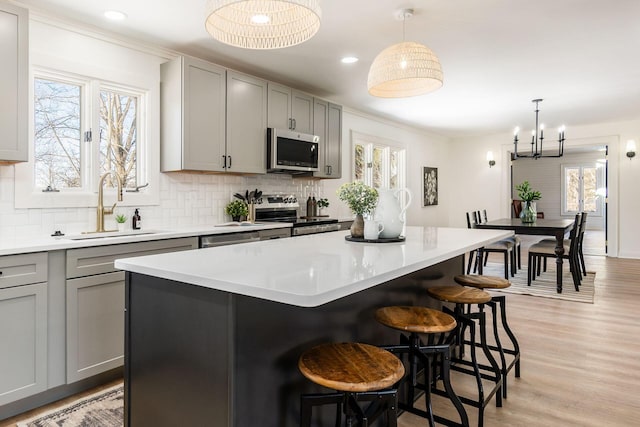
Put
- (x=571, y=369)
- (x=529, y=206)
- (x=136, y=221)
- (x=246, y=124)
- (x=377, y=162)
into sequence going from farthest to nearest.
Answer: (x=377, y=162)
(x=529, y=206)
(x=246, y=124)
(x=136, y=221)
(x=571, y=369)

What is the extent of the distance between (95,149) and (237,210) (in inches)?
54.6

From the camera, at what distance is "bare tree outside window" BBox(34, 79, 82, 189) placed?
2.86 metres

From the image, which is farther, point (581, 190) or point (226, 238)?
point (581, 190)

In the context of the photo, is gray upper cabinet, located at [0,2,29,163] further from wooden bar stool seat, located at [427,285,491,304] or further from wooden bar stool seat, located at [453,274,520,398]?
wooden bar stool seat, located at [453,274,520,398]

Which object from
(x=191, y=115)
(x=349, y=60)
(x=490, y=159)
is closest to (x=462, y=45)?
(x=349, y=60)

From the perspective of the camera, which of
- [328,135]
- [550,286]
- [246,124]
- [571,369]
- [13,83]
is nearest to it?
[13,83]

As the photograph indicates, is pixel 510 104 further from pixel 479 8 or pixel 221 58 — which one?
pixel 221 58

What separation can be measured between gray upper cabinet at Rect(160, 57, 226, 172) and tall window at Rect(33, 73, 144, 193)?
0.80 ft

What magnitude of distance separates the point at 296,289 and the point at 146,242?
195 centimetres

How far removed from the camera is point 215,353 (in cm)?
133

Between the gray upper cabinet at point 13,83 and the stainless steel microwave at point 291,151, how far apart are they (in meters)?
2.11

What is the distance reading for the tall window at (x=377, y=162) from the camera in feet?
20.7

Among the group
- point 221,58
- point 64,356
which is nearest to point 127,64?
point 221,58

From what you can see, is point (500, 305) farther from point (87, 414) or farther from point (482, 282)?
point (87, 414)
